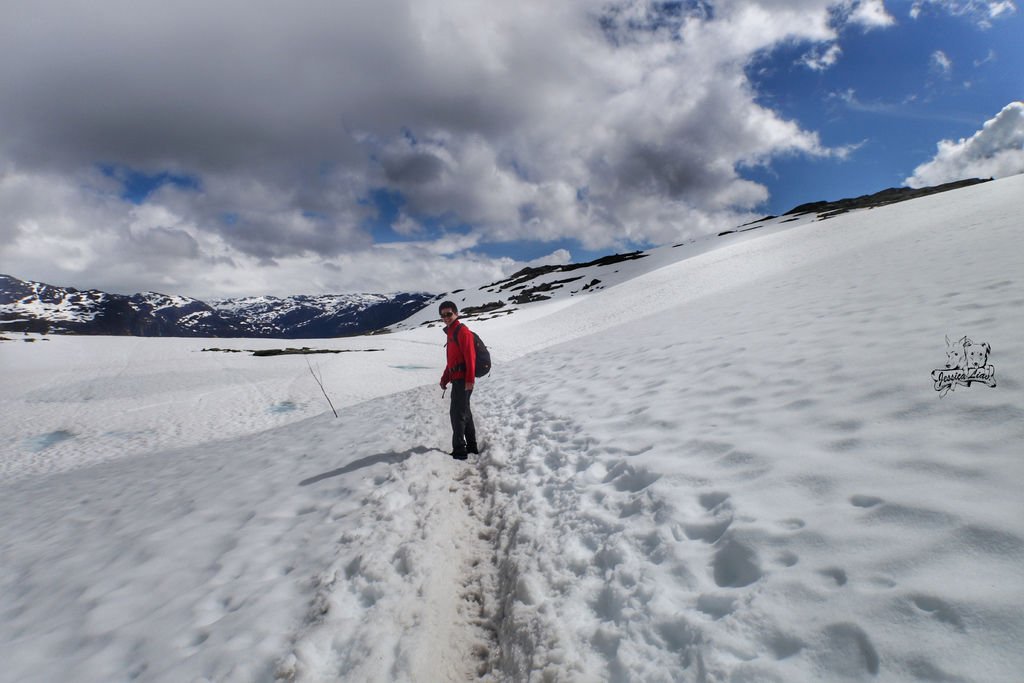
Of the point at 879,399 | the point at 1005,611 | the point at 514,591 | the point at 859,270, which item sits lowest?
the point at 514,591

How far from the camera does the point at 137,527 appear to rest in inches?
258

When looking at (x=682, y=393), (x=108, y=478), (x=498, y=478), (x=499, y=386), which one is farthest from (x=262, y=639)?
(x=499, y=386)

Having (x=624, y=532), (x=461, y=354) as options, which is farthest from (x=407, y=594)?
(x=461, y=354)

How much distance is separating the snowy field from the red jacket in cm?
174

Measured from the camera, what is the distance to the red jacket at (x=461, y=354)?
793 cm

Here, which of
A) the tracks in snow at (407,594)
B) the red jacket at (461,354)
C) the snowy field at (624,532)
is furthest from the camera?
the red jacket at (461,354)

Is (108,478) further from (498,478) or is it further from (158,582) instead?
(498,478)

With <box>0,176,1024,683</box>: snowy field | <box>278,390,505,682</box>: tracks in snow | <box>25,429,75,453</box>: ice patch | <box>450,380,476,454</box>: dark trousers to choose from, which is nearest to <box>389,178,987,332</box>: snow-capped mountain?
<box>25,429,75,453</box>: ice patch

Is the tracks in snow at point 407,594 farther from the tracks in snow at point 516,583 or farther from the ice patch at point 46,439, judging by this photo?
the ice patch at point 46,439

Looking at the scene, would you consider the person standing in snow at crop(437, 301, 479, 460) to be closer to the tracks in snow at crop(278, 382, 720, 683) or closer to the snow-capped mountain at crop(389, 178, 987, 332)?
the tracks in snow at crop(278, 382, 720, 683)

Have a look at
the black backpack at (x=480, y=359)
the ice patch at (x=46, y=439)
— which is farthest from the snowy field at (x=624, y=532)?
the ice patch at (x=46, y=439)

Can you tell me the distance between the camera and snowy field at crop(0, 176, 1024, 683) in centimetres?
276

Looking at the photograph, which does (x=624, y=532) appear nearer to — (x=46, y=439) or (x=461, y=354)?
(x=461, y=354)

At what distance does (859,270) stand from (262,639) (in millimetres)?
16567
